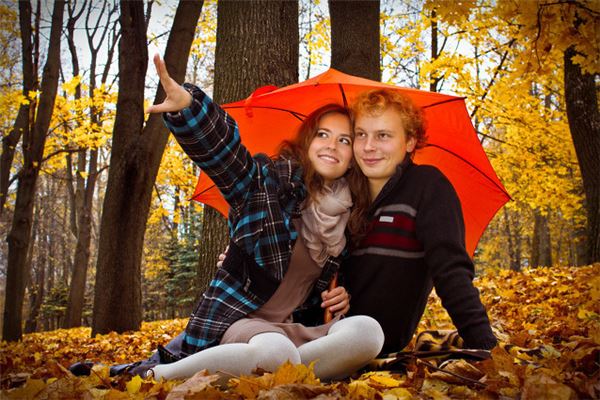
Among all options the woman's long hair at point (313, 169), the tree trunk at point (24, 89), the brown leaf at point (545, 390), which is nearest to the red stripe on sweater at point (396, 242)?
the woman's long hair at point (313, 169)

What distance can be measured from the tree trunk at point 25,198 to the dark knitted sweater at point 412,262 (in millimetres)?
6648

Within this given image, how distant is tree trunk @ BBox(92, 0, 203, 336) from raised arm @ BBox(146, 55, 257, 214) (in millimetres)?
4168

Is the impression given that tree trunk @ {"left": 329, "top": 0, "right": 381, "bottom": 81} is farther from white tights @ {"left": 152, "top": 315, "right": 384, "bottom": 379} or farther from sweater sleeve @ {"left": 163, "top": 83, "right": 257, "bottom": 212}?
white tights @ {"left": 152, "top": 315, "right": 384, "bottom": 379}

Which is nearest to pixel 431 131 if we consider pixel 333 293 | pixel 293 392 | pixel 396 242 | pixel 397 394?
pixel 396 242

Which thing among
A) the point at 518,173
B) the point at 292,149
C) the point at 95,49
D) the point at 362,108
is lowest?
the point at 292,149

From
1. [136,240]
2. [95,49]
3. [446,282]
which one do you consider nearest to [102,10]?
[95,49]

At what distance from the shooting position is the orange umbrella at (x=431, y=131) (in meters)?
2.91

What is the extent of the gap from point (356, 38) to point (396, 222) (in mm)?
2767

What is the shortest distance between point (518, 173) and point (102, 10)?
1114 cm

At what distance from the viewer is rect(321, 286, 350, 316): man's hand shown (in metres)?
2.61

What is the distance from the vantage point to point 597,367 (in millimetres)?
1929

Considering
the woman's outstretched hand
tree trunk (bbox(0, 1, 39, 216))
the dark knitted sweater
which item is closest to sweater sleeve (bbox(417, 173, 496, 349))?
the dark knitted sweater

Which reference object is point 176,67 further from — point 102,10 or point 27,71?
point 102,10

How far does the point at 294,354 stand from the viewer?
2.24m
